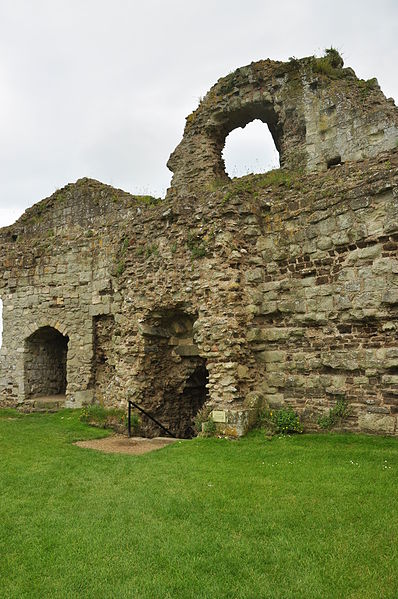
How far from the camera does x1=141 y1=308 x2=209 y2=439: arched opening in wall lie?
11.0m

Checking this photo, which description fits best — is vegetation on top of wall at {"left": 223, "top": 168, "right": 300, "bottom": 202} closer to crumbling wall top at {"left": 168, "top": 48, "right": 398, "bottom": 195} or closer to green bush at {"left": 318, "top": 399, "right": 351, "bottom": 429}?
crumbling wall top at {"left": 168, "top": 48, "right": 398, "bottom": 195}

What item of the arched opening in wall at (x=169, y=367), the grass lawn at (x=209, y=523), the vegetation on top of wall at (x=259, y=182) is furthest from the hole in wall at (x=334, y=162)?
the grass lawn at (x=209, y=523)

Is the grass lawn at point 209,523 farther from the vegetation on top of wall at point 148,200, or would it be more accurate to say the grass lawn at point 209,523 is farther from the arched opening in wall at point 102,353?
the vegetation on top of wall at point 148,200

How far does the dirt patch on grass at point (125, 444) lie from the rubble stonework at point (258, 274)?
1.09 meters

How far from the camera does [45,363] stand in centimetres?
1520

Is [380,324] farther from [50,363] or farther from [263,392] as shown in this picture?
[50,363]

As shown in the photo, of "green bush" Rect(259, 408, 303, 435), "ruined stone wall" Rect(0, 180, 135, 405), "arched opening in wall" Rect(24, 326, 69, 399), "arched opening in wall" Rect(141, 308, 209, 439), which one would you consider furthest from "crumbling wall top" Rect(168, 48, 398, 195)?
"arched opening in wall" Rect(24, 326, 69, 399)

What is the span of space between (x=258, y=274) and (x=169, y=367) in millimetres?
3414

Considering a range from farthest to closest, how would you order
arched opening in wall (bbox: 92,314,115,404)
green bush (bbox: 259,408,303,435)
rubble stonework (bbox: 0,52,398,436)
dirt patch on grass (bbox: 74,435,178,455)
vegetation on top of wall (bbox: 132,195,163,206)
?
vegetation on top of wall (bbox: 132,195,163,206), arched opening in wall (bbox: 92,314,115,404), dirt patch on grass (bbox: 74,435,178,455), green bush (bbox: 259,408,303,435), rubble stonework (bbox: 0,52,398,436)

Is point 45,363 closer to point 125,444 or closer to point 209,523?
point 125,444

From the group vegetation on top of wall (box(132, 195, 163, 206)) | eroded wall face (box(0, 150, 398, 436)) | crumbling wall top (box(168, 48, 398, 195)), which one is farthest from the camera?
vegetation on top of wall (box(132, 195, 163, 206))

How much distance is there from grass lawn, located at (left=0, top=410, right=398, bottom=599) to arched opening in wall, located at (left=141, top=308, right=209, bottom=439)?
10.1ft

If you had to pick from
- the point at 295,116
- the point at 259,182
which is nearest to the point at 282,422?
the point at 259,182

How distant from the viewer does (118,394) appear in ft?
36.6
